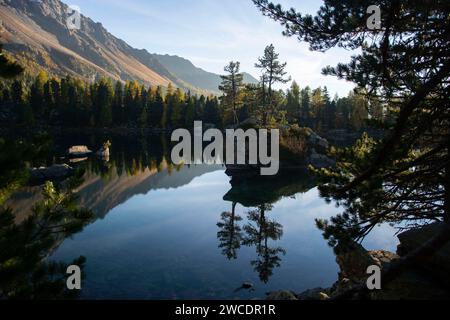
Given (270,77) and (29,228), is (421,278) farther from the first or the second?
(270,77)

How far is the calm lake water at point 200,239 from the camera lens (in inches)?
531

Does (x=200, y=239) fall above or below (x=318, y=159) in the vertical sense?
below

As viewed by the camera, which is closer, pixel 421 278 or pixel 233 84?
pixel 421 278

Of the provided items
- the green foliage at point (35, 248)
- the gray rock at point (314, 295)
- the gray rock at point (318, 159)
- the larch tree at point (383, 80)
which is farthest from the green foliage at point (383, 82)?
the gray rock at point (318, 159)

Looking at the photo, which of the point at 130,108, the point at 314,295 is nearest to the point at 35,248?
the point at 314,295

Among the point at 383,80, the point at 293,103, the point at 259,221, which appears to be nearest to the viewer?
the point at 383,80

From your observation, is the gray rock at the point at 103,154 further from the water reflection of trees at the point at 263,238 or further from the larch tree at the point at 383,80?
the larch tree at the point at 383,80

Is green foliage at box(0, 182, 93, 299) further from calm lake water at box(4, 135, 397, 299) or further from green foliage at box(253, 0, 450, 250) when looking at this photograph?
green foliage at box(253, 0, 450, 250)

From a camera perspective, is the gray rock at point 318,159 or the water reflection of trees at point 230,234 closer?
the water reflection of trees at point 230,234

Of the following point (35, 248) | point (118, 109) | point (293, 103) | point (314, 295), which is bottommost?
point (314, 295)

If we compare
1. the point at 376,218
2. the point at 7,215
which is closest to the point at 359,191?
the point at 376,218

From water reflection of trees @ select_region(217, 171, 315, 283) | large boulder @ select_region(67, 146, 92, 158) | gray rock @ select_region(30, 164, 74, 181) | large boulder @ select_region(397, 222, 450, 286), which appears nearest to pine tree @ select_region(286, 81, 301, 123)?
large boulder @ select_region(67, 146, 92, 158)

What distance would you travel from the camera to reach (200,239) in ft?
62.0
